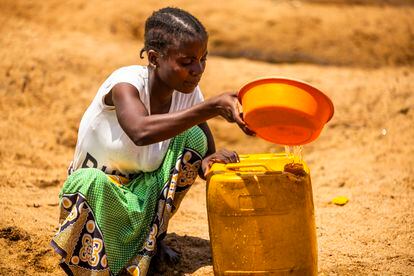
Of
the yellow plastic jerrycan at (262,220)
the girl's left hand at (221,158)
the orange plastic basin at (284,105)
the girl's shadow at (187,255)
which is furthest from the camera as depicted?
the girl's shadow at (187,255)

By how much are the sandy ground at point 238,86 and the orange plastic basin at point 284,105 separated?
92cm

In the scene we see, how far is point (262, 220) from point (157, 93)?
0.84 m

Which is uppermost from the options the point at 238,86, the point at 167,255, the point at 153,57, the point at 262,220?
the point at 238,86

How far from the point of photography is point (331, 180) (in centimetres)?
455

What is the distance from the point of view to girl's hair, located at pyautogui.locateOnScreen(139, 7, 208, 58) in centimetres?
283

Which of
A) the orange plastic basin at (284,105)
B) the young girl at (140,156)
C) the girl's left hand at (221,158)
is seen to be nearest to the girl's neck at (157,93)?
the young girl at (140,156)

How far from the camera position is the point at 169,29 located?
288cm

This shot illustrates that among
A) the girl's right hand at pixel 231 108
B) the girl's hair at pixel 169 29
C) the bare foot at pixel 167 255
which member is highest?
the girl's hair at pixel 169 29

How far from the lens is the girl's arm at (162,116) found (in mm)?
2445

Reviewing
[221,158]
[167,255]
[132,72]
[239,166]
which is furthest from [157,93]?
[167,255]

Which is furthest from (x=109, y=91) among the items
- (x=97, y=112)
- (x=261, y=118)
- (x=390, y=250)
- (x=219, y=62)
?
(x=219, y=62)

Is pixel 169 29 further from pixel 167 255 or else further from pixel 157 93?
pixel 167 255

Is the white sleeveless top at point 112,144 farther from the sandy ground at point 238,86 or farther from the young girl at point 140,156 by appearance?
the sandy ground at point 238,86

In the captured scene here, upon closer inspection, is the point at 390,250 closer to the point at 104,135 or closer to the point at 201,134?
the point at 201,134
